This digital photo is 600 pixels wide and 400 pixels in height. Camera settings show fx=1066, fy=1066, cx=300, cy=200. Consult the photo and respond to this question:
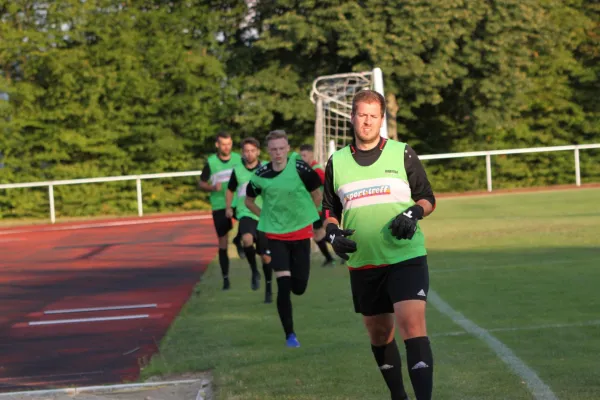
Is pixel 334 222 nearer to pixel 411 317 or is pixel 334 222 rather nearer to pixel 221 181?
pixel 411 317

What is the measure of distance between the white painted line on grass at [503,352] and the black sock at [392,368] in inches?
34.3

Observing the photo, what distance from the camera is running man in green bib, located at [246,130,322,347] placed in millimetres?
9195

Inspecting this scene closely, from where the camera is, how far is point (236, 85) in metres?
37.1

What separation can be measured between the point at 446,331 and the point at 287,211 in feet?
5.66

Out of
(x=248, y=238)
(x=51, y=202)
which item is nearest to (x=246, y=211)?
(x=248, y=238)

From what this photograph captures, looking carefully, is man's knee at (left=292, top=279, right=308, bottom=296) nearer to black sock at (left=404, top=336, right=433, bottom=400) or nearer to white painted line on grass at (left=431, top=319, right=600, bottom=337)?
white painted line on grass at (left=431, top=319, right=600, bottom=337)

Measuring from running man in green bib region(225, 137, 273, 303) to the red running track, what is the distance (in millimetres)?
1034

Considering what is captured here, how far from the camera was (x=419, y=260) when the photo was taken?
233 inches

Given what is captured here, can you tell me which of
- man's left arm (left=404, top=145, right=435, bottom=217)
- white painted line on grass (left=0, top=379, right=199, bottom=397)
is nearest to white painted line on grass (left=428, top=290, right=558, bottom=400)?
man's left arm (left=404, top=145, right=435, bottom=217)

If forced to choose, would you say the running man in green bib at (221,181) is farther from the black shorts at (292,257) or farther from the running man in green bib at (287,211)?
the black shorts at (292,257)

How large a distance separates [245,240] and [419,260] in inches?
284

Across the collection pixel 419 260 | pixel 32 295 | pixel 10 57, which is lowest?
pixel 32 295

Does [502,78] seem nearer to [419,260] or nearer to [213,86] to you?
[213,86]

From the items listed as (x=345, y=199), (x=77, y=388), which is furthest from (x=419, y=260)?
(x=77, y=388)
